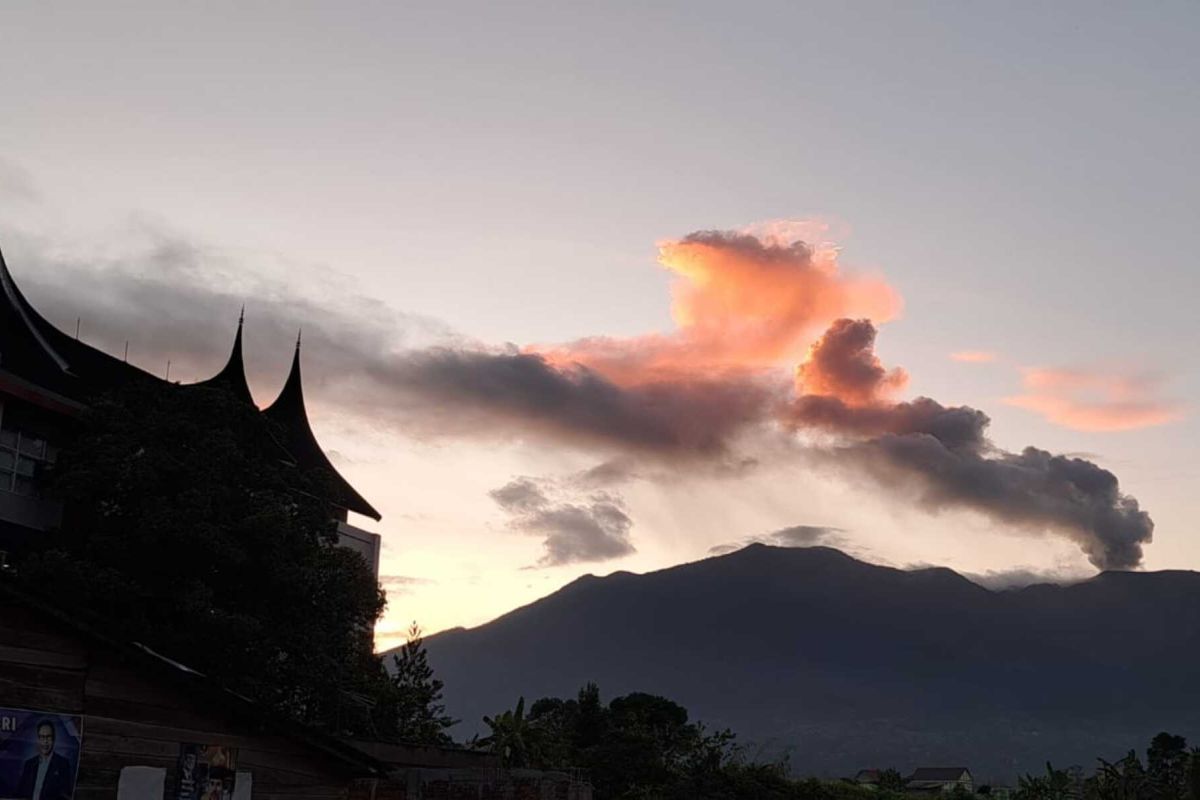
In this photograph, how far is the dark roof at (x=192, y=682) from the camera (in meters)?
15.0

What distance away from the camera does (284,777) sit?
18875mm

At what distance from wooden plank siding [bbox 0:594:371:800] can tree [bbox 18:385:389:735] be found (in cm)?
1362

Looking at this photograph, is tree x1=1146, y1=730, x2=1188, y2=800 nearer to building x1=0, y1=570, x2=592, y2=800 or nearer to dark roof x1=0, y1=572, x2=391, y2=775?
dark roof x1=0, y1=572, x2=391, y2=775

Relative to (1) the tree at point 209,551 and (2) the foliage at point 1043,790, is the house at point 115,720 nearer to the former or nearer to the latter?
(1) the tree at point 209,551

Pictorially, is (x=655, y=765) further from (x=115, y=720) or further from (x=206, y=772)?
(x=115, y=720)

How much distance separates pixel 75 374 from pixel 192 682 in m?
31.1

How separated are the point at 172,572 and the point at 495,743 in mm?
25165

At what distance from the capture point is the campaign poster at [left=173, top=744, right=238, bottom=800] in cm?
1695

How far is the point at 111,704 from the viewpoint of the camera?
15945 millimetres

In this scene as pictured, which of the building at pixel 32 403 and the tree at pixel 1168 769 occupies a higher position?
the building at pixel 32 403

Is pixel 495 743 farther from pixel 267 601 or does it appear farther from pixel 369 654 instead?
pixel 267 601

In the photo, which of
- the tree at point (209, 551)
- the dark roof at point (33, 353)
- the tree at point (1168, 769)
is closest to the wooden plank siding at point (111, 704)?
the tree at point (209, 551)

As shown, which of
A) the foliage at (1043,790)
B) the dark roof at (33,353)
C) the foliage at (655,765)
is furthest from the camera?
the foliage at (1043,790)

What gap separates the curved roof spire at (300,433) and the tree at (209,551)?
60.3 feet
